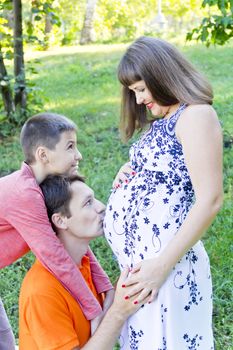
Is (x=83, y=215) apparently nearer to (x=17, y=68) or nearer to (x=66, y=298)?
(x=66, y=298)

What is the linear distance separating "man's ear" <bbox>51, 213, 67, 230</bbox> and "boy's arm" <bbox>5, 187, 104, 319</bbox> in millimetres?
38

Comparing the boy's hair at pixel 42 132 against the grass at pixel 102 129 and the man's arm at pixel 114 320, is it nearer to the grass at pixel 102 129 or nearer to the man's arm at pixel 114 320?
the man's arm at pixel 114 320

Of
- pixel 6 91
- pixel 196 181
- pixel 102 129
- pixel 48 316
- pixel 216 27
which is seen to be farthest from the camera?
pixel 6 91

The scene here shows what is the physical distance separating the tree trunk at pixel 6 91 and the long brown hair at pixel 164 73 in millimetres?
5145

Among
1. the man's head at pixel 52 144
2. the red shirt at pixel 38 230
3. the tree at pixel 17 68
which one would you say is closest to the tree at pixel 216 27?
the tree at pixel 17 68

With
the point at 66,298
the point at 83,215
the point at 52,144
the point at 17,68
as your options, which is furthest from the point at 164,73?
the point at 17,68

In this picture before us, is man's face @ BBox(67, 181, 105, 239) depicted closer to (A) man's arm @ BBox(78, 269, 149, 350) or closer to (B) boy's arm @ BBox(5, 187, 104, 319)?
(B) boy's arm @ BBox(5, 187, 104, 319)

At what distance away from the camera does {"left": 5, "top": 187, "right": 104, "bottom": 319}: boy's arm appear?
2174 millimetres

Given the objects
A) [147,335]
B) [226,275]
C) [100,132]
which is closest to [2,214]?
[147,335]

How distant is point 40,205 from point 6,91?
5.47 meters

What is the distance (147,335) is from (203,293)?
0.25 m

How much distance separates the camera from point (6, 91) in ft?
24.4

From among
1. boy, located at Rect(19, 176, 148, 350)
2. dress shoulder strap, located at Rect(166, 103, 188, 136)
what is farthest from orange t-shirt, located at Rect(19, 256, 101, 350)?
dress shoulder strap, located at Rect(166, 103, 188, 136)

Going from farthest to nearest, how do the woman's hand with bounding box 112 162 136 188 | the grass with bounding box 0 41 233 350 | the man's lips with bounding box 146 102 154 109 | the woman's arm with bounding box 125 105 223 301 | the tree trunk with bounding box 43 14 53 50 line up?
the tree trunk with bounding box 43 14 53 50 < the grass with bounding box 0 41 233 350 < the woman's hand with bounding box 112 162 136 188 < the man's lips with bounding box 146 102 154 109 < the woman's arm with bounding box 125 105 223 301
